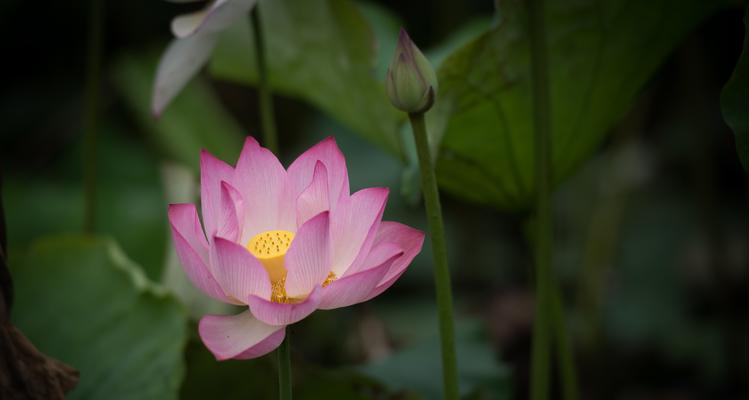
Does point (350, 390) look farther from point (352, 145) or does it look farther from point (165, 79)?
A: point (352, 145)

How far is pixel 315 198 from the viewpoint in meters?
0.45

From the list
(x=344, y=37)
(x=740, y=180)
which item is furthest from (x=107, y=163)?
(x=740, y=180)

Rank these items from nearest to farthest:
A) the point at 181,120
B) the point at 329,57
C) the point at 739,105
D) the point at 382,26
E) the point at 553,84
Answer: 1. the point at 739,105
2. the point at 553,84
3. the point at 329,57
4. the point at 382,26
5. the point at 181,120

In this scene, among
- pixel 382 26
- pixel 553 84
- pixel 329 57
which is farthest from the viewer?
pixel 382 26

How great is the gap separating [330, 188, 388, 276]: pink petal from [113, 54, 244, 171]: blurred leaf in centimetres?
55

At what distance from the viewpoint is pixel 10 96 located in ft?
5.97

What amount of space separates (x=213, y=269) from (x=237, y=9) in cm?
23

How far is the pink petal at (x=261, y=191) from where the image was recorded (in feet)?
1.50

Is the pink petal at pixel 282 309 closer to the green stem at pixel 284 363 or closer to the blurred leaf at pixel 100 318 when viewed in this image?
the green stem at pixel 284 363

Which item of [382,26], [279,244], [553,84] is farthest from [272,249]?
[382,26]

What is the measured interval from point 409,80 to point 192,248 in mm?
144

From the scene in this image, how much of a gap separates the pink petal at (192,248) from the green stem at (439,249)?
0.12m

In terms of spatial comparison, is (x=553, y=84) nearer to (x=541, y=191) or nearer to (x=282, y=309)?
(x=541, y=191)

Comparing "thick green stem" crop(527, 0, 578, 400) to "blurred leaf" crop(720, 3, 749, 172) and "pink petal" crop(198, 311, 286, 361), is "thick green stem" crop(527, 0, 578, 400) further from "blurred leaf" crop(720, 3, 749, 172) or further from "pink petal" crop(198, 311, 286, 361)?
"pink petal" crop(198, 311, 286, 361)
